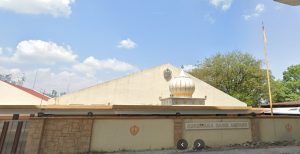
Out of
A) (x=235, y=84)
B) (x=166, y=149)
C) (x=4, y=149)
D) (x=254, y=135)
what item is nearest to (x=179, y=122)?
(x=166, y=149)

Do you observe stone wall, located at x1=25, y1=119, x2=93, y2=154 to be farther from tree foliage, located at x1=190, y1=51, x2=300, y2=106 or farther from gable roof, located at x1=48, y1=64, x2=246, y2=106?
tree foliage, located at x1=190, y1=51, x2=300, y2=106

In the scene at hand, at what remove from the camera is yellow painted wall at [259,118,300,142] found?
16641 millimetres

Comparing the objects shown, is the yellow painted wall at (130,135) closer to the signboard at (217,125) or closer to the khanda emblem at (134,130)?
the khanda emblem at (134,130)

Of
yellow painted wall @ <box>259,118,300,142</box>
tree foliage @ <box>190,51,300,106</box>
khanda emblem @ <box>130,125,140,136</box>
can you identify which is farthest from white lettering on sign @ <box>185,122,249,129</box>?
tree foliage @ <box>190,51,300,106</box>

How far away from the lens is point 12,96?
21016mm

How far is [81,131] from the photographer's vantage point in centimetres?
1284

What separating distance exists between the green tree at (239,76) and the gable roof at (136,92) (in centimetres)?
1375

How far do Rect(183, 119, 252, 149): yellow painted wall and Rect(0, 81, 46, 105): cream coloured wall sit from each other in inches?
599

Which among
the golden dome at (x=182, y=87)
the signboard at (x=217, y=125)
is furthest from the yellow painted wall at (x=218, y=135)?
the golden dome at (x=182, y=87)

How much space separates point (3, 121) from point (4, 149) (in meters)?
1.47

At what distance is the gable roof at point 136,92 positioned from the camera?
22.1 meters

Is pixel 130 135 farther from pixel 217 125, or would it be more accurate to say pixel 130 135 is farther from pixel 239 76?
pixel 239 76

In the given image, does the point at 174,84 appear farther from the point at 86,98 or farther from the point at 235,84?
the point at 235,84

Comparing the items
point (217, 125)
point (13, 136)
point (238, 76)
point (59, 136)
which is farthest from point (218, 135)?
point (238, 76)
